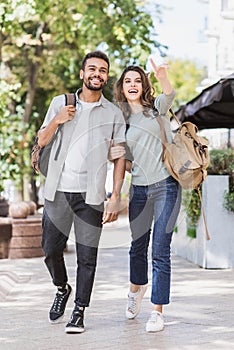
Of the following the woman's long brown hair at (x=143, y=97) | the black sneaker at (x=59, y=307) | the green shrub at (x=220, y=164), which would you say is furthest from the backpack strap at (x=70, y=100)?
the green shrub at (x=220, y=164)

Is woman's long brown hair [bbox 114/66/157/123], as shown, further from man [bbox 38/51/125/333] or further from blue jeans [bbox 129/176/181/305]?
blue jeans [bbox 129/176/181/305]

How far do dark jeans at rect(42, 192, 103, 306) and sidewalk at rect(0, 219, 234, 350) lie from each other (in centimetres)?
38

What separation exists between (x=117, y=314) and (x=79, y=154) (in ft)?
5.13

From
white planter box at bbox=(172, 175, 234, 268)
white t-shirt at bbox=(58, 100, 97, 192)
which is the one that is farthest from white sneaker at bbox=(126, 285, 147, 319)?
white planter box at bbox=(172, 175, 234, 268)

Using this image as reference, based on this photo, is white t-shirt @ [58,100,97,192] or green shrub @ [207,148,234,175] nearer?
white t-shirt @ [58,100,97,192]

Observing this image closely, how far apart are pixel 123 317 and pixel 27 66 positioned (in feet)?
52.8

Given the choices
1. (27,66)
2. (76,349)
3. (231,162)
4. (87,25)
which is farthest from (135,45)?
(76,349)

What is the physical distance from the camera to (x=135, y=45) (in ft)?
50.8

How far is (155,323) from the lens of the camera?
19.6 feet

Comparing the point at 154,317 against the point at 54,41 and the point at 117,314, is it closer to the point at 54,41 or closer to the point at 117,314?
the point at 117,314

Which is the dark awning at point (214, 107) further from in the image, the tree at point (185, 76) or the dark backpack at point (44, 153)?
the tree at point (185, 76)

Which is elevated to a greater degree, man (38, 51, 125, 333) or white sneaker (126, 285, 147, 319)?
man (38, 51, 125, 333)

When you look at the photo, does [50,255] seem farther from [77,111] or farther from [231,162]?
[231,162]

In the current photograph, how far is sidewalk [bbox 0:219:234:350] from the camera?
566 cm
